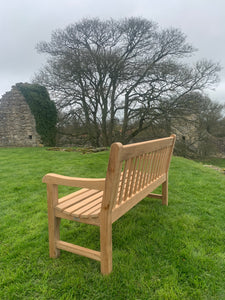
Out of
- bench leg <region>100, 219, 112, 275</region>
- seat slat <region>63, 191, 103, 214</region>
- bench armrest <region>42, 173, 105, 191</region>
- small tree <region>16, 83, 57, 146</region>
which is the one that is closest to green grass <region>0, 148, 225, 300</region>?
bench leg <region>100, 219, 112, 275</region>

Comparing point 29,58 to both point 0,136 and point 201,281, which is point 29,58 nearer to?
point 0,136

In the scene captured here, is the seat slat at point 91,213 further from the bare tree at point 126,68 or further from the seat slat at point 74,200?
the bare tree at point 126,68

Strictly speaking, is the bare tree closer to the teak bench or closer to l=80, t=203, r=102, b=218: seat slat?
the teak bench

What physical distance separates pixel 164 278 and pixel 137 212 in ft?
3.96

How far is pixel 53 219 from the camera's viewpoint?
179cm

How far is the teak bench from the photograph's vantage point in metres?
1.47

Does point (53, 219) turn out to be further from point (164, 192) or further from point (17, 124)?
point (17, 124)

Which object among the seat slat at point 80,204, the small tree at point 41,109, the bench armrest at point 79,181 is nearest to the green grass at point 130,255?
the seat slat at point 80,204

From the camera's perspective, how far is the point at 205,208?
3.01 m

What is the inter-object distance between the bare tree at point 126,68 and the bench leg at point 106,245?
1079cm

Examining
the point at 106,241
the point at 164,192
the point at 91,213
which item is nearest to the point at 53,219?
the point at 91,213

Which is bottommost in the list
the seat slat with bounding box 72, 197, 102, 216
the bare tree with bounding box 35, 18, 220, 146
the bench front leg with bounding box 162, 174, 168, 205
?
the bench front leg with bounding box 162, 174, 168, 205

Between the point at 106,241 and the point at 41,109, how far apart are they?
35.3 ft

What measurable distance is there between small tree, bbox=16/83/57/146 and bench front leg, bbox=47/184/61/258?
396 inches
